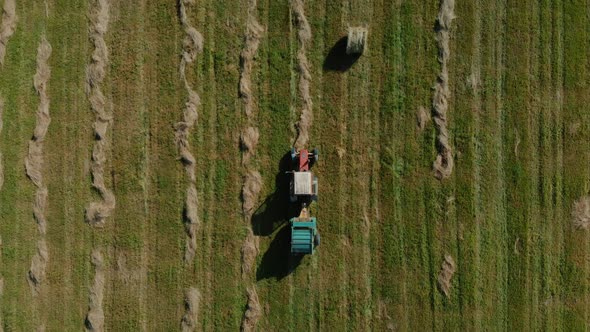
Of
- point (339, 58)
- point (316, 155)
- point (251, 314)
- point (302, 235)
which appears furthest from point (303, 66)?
point (251, 314)

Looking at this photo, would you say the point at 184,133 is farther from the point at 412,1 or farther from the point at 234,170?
the point at 412,1

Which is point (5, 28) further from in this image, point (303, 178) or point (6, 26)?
point (303, 178)

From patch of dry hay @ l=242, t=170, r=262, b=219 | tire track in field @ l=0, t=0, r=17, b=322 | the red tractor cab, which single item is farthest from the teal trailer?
tire track in field @ l=0, t=0, r=17, b=322

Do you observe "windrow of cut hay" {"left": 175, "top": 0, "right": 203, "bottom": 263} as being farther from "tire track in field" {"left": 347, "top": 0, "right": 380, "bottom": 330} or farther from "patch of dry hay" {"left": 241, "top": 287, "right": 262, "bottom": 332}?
"tire track in field" {"left": 347, "top": 0, "right": 380, "bottom": 330}

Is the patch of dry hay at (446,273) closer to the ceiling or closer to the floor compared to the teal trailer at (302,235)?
closer to the floor

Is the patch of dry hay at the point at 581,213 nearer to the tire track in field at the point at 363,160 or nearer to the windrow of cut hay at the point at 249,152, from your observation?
the tire track in field at the point at 363,160

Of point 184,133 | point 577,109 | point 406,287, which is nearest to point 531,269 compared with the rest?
point 406,287

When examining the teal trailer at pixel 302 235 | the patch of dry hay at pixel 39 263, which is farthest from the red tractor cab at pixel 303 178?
the patch of dry hay at pixel 39 263
